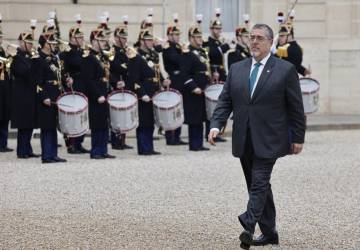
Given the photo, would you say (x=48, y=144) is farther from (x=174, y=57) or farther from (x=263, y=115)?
(x=263, y=115)

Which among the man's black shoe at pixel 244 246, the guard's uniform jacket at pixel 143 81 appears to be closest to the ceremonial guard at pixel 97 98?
the guard's uniform jacket at pixel 143 81

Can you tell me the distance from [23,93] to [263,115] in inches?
300

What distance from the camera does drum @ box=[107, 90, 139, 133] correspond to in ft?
52.9

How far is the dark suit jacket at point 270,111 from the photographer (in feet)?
29.5

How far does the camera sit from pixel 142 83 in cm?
1680

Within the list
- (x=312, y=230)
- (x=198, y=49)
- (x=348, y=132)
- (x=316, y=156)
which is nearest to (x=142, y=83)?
(x=198, y=49)

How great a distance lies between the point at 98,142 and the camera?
1636 centimetres

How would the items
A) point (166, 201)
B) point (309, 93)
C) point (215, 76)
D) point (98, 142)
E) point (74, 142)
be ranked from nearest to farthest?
point (166, 201), point (98, 142), point (74, 142), point (309, 93), point (215, 76)

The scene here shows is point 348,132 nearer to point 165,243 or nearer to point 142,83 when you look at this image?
point 142,83

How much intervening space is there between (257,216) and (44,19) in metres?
14.7

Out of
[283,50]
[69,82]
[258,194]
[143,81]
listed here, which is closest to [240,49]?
[283,50]

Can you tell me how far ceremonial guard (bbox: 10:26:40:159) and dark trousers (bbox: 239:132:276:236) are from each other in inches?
277

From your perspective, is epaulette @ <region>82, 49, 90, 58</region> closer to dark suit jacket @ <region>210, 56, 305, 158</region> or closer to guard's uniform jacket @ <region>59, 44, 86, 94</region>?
guard's uniform jacket @ <region>59, 44, 86, 94</region>

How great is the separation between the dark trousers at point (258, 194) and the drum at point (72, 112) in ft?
21.2
